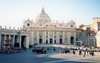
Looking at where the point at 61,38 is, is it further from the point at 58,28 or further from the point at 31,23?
the point at 31,23

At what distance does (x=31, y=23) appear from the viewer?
251 feet

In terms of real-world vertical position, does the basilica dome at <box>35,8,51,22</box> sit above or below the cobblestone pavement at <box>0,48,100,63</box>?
above

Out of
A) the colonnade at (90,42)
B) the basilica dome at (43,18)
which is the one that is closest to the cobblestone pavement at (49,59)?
the colonnade at (90,42)

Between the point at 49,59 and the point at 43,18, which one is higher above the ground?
the point at 43,18

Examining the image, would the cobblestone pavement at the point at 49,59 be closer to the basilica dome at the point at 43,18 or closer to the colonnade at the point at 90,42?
the colonnade at the point at 90,42

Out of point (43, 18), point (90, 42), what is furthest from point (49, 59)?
point (43, 18)

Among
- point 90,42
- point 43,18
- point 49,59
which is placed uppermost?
point 43,18

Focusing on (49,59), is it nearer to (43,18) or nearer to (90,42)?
(90,42)

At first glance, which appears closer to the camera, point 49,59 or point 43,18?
point 49,59

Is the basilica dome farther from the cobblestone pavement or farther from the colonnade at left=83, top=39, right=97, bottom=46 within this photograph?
the cobblestone pavement

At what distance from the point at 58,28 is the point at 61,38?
6.61 m

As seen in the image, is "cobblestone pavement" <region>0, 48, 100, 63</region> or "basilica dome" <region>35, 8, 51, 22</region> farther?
"basilica dome" <region>35, 8, 51, 22</region>

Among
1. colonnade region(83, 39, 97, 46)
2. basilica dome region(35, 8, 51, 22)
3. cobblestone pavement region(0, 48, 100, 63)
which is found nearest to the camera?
cobblestone pavement region(0, 48, 100, 63)

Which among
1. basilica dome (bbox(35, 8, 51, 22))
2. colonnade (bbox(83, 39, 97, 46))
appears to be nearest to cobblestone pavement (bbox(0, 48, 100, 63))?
colonnade (bbox(83, 39, 97, 46))
